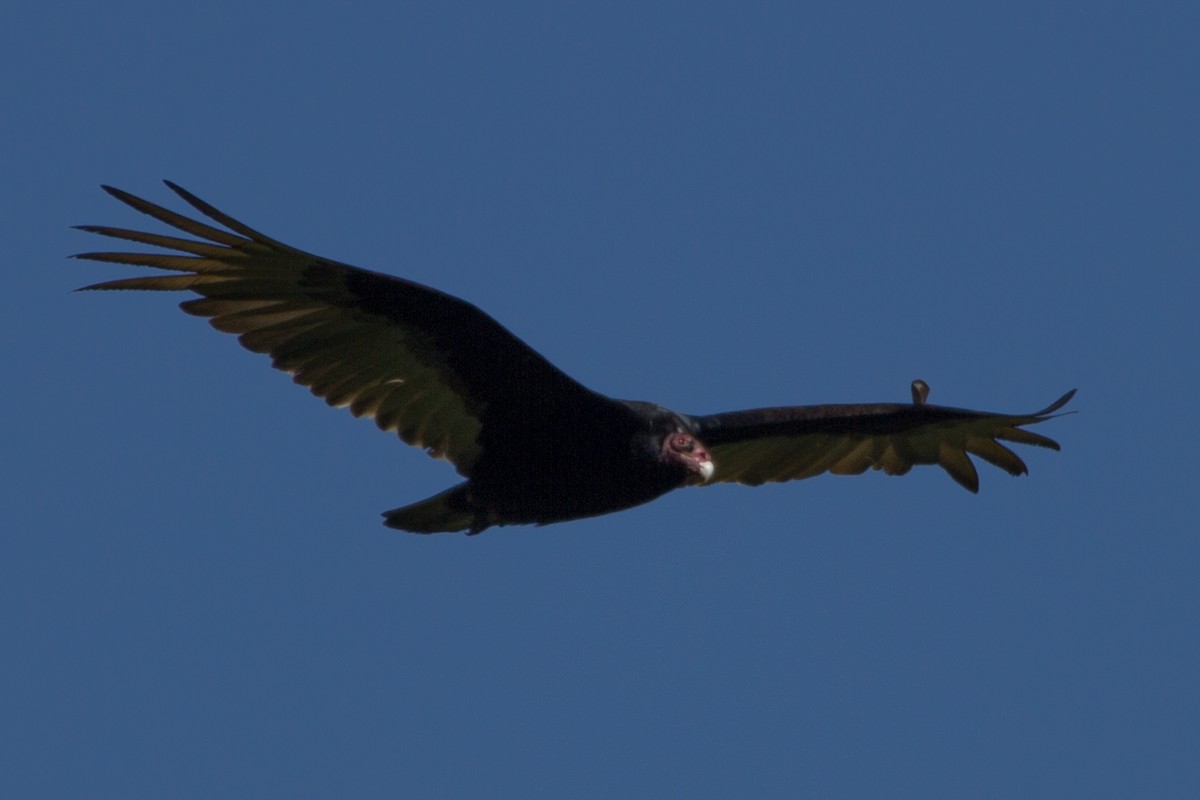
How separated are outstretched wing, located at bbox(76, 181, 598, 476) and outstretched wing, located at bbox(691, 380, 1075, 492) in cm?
148

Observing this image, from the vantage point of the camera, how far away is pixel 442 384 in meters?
8.17

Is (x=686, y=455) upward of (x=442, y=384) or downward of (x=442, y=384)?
downward

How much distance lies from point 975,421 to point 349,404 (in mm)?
3437

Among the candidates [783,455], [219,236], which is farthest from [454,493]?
[783,455]

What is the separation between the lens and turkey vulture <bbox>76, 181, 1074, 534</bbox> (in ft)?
25.5

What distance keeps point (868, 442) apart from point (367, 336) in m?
3.12

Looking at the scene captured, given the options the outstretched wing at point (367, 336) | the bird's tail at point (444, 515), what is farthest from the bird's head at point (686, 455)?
the bird's tail at point (444, 515)

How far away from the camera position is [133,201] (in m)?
7.02

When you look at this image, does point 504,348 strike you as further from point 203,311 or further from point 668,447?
point 203,311

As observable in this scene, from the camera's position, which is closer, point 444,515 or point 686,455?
point 686,455

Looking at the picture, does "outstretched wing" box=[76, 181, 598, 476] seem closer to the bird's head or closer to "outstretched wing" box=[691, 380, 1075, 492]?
the bird's head

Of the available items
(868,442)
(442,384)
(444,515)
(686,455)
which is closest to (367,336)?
(442,384)

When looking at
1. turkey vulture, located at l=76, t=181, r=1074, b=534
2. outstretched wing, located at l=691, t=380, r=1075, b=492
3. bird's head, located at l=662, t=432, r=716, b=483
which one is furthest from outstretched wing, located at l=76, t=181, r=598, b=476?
outstretched wing, located at l=691, t=380, r=1075, b=492

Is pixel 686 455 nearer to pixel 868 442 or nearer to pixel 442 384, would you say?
pixel 442 384
